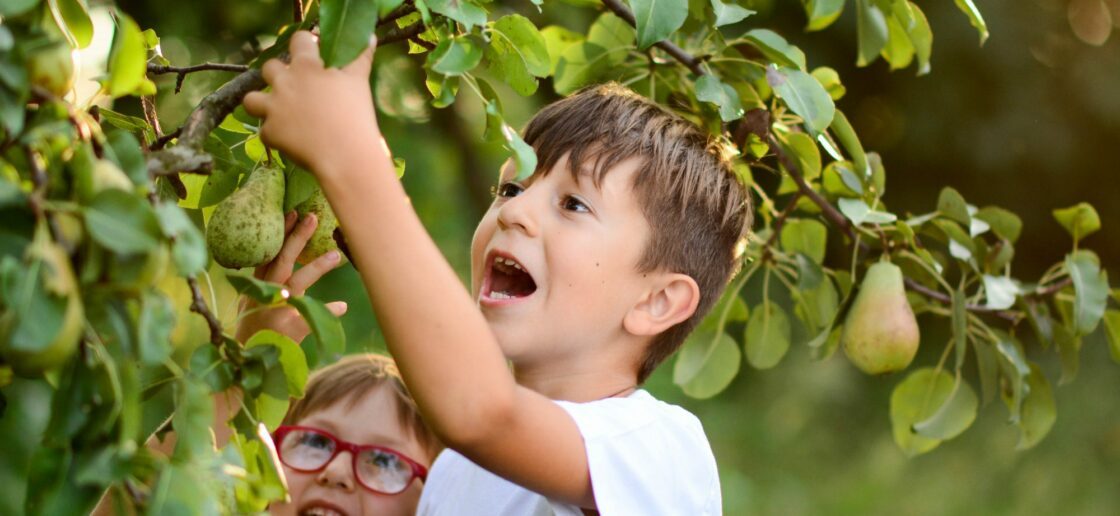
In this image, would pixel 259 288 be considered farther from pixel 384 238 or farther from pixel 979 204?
pixel 979 204

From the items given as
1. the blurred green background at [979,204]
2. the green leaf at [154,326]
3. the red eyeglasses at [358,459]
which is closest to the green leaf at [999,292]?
the red eyeglasses at [358,459]

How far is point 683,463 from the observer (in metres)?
1.24

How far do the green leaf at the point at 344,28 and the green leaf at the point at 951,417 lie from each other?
1.02 metres

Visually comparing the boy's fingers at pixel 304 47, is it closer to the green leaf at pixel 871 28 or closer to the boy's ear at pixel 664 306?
the boy's ear at pixel 664 306

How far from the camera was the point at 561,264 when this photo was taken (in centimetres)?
126

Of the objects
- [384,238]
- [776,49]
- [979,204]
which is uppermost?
[384,238]

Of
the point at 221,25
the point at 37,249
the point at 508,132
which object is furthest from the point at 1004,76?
the point at 37,249

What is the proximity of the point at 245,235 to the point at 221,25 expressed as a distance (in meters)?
2.15

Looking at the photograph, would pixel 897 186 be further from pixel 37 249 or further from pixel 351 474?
pixel 37 249

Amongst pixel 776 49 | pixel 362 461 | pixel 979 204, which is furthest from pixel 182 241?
pixel 979 204

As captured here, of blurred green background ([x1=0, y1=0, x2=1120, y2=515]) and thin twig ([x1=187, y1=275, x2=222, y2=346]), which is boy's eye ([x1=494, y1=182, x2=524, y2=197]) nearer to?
thin twig ([x1=187, y1=275, x2=222, y2=346])

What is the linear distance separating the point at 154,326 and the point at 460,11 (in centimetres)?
36

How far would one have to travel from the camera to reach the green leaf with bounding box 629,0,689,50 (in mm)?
1148

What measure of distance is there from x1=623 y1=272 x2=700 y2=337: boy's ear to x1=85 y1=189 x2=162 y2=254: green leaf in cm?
68
